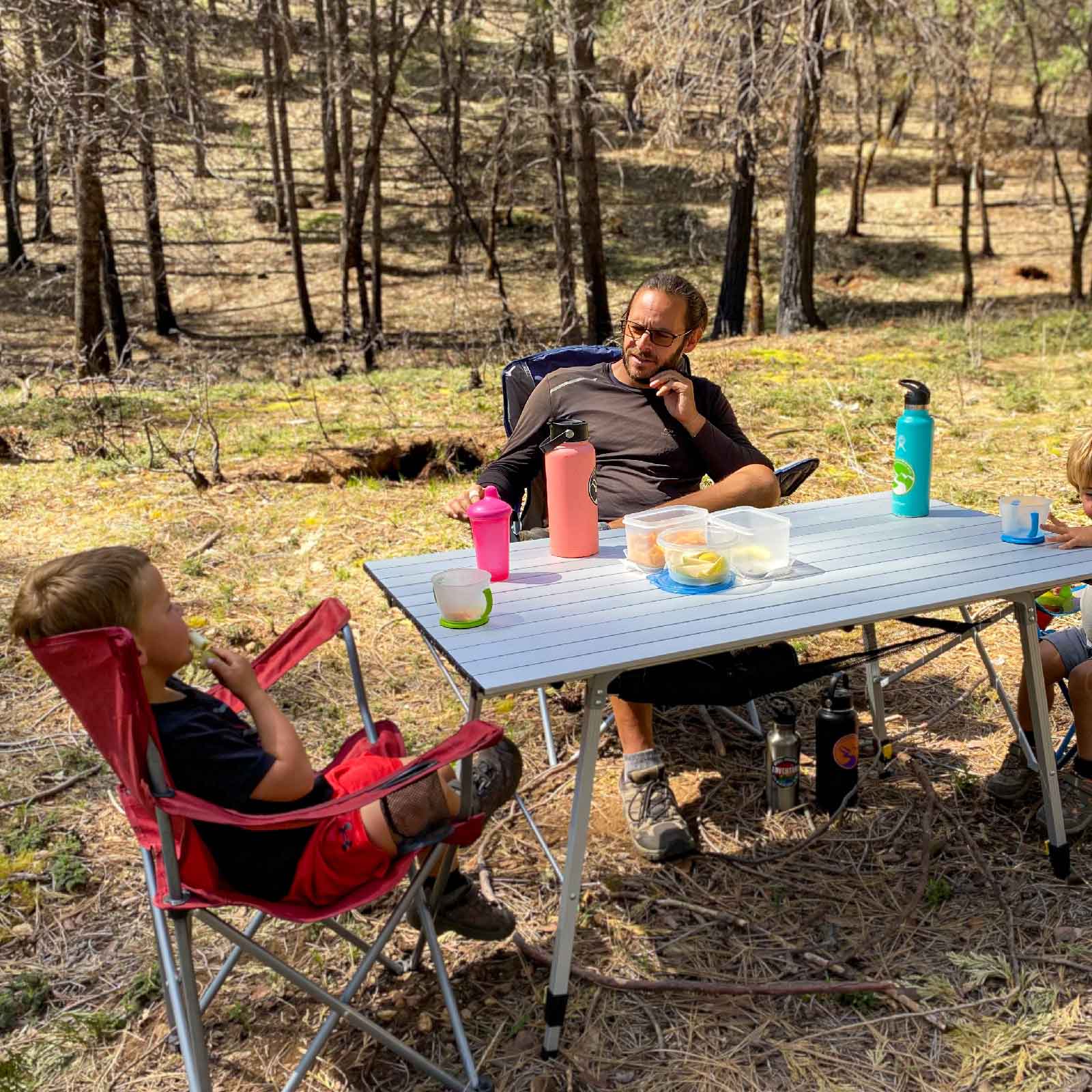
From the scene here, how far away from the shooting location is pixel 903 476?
110 inches

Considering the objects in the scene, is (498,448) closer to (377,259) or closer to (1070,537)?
(1070,537)

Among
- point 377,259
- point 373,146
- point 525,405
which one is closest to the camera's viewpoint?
point 525,405

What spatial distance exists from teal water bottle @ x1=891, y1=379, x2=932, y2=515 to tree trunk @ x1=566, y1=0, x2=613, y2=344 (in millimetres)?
7586

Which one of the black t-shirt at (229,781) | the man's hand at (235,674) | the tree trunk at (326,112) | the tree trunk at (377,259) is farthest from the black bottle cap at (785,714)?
the tree trunk at (326,112)

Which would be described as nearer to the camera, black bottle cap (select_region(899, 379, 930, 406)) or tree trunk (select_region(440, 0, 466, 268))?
black bottle cap (select_region(899, 379, 930, 406))

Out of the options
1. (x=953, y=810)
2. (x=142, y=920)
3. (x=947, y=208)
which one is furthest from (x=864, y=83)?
(x=142, y=920)

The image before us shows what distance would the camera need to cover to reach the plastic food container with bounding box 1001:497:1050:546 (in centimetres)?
255

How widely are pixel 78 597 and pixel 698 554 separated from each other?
1.22 meters

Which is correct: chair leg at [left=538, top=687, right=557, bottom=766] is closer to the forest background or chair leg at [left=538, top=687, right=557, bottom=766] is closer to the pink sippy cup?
the forest background

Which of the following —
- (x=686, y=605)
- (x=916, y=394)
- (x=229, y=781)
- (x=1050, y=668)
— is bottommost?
(x=1050, y=668)

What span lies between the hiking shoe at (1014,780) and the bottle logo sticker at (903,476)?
28.6 inches

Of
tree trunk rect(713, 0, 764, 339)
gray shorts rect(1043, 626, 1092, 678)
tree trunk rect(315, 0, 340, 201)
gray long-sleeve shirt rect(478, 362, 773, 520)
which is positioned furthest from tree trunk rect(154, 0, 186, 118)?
gray shorts rect(1043, 626, 1092, 678)

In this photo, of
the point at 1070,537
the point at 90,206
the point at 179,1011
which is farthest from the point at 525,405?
the point at 90,206

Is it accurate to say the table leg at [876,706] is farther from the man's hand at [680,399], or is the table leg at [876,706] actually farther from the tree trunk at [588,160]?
the tree trunk at [588,160]
